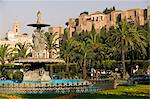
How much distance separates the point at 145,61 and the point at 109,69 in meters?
6.09

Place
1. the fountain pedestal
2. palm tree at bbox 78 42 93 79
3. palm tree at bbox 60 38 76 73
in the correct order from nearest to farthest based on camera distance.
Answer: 1. the fountain pedestal
2. palm tree at bbox 78 42 93 79
3. palm tree at bbox 60 38 76 73

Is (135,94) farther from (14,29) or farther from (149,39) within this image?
(14,29)

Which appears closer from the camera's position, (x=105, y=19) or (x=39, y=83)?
(x=39, y=83)

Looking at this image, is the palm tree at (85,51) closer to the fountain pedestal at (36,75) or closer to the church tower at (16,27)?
the fountain pedestal at (36,75)

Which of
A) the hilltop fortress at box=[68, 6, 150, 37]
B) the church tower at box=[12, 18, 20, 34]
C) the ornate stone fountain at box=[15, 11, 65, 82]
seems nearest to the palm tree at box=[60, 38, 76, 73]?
the ornate stone fountain at box=[15, 11, 65, 82]

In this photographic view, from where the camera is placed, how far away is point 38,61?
2891 cm

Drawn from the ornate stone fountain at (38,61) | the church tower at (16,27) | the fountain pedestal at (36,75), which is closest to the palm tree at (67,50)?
the ornate stone fountain at (38,61)

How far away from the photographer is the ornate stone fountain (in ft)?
95.3

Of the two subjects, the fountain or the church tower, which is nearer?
the fountain

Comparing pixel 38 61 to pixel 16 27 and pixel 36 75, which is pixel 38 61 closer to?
pixel 36 75

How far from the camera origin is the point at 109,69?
60.6 metres

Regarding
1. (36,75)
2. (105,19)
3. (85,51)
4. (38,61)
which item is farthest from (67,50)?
(105,19)

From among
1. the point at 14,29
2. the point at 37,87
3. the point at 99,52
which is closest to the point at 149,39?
the point at 99,52

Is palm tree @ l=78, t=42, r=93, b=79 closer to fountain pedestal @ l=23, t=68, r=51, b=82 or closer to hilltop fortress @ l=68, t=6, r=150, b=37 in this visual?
fountain pedestal @ l=23, t=68, r=51, b=82
